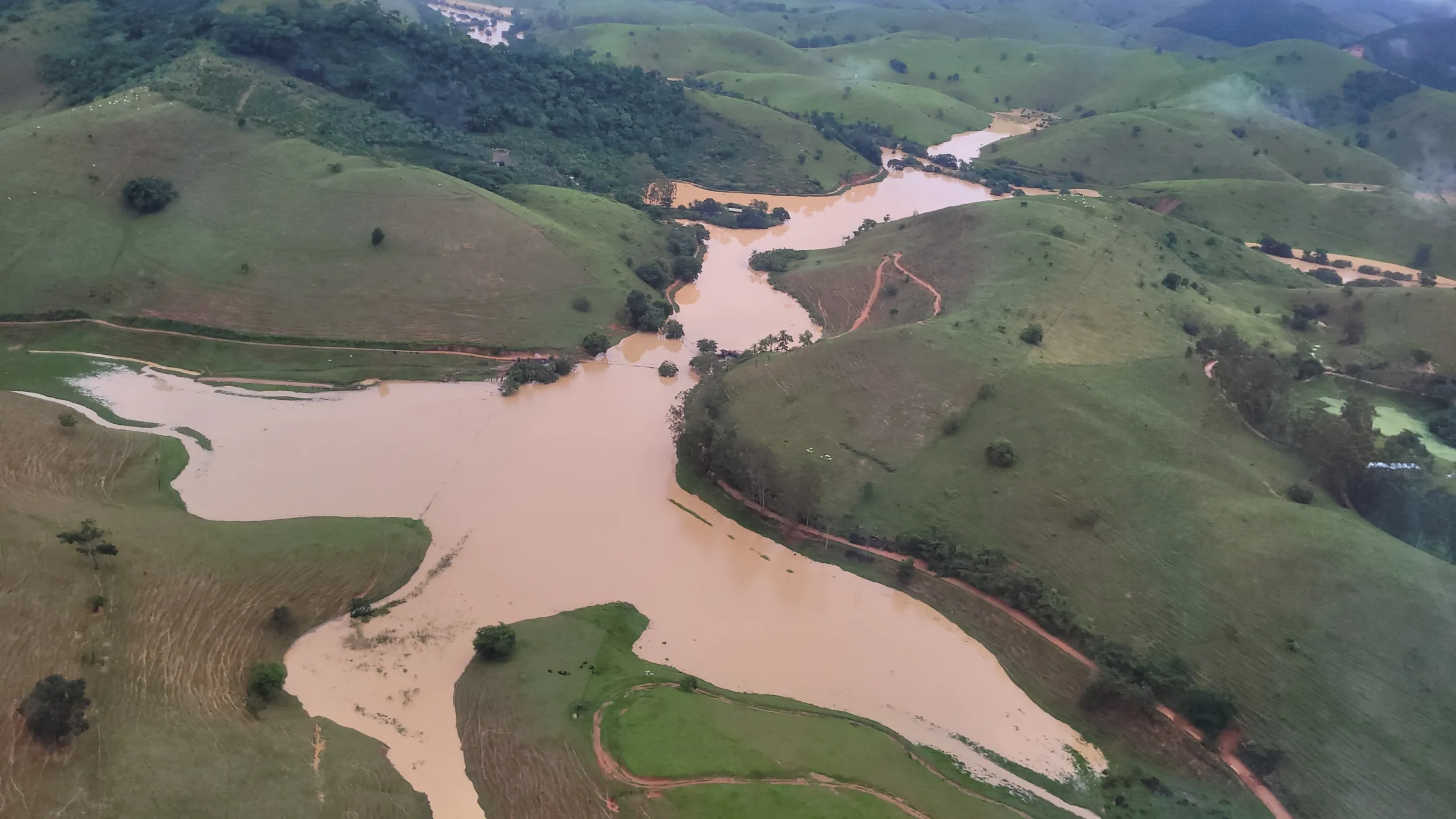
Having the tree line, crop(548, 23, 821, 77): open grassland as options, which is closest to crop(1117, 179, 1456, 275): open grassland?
the tree line

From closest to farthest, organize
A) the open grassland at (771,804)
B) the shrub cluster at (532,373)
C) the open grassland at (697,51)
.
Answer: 1. the open grassland at (771,804)
2. the shrub cluster at (532,373)
3. the open grassland at (697,51)

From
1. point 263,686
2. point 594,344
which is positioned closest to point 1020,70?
point 594,344

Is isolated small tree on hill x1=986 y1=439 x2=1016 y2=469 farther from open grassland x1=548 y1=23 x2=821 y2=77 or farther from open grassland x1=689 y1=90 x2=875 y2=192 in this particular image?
open grassland x1=548 y1=23 x2=821 y2=77

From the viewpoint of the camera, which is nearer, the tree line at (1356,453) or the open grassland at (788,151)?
the tree line at (1356,453)

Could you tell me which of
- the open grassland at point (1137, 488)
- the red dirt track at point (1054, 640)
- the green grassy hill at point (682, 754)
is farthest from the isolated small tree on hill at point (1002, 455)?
the green grassy hill at point (682, 754)

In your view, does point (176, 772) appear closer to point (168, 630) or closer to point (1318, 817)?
point (168, 630)

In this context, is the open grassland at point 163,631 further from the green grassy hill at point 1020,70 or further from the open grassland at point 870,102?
the green grassy hill at point 1020,70

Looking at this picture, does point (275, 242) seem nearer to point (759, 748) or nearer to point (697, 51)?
point (759, 748)
